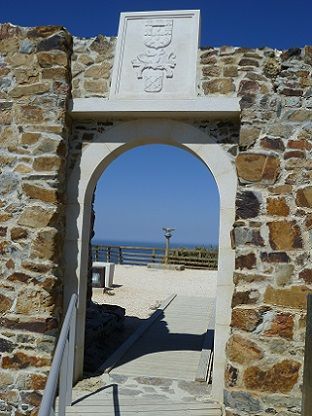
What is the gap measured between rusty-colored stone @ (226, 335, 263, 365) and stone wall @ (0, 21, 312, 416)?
0.01 meters

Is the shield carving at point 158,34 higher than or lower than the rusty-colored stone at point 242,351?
higher

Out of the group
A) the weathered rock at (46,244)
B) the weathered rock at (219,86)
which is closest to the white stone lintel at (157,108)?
the weathered rock at (219,86)

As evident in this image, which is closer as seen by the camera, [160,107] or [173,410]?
[173,410]

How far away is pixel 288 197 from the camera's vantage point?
180 inches

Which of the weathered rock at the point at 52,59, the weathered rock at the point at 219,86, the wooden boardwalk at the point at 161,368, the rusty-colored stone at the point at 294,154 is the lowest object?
the wooden boardwalk at the point at 161,368

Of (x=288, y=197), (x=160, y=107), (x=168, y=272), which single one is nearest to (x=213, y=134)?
(x=160, y=107)

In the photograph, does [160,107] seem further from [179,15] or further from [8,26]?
[8,26]

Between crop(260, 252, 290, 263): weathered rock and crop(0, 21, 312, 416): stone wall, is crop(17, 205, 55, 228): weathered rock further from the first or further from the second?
crop(260, 252, 290, 263): weathered rock

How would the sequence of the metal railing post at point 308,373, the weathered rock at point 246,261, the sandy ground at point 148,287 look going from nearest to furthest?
the metal railing post at point 308,373
the weathered rock at point 246,261
the sandy ground at point 148,287

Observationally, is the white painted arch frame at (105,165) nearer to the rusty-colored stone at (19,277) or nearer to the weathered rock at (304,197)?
the rusty-colored stone at (19,277)

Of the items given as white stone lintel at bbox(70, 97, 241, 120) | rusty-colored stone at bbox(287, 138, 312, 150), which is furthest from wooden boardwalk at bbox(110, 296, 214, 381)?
white stone lintel at bbox(70, 97, 241, 120)

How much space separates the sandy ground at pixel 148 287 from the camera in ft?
36.5

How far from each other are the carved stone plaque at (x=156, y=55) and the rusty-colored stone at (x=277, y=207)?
5.28 feet

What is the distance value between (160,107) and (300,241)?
2.13 metres
